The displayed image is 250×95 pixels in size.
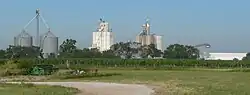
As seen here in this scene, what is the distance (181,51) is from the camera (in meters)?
168

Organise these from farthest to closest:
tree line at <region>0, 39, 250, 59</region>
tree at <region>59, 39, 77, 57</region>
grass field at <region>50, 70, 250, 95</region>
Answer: tree at <region>59, 39, 77, 57</region> → tree line at <region>0, 39, 250, 59</region> → grass field at <region>50, 70, 250, 95</region>

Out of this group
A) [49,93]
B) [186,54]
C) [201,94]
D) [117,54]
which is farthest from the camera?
[186,54]

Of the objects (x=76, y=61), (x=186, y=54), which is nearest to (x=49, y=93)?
(x=76, y=61)

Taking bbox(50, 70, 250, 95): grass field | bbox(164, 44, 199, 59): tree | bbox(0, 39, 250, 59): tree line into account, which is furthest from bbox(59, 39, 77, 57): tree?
bbox(50, 70, 250, 95): grass field

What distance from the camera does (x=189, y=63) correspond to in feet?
303

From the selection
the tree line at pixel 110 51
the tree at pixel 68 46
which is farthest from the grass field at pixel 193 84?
the tree at pixel 68 46

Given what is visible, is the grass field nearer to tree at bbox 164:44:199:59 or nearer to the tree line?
the tree line

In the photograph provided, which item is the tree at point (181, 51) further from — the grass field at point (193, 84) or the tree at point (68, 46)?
the grass field at point (193, 84)

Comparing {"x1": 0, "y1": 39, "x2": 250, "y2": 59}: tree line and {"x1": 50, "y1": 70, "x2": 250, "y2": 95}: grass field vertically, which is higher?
{"x1": 0, "y1": 39, "x2": 250, "y2": 59}: tree line

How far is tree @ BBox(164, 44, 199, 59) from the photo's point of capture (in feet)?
543

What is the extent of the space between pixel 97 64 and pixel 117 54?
59696 mm

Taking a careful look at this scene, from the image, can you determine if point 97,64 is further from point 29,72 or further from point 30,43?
point 30,43

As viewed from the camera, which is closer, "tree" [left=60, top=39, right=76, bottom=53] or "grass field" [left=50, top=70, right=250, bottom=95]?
"grass field" [left=50, top=70, right=250, bottom=95]

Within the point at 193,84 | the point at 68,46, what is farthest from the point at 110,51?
the point at 193,84
